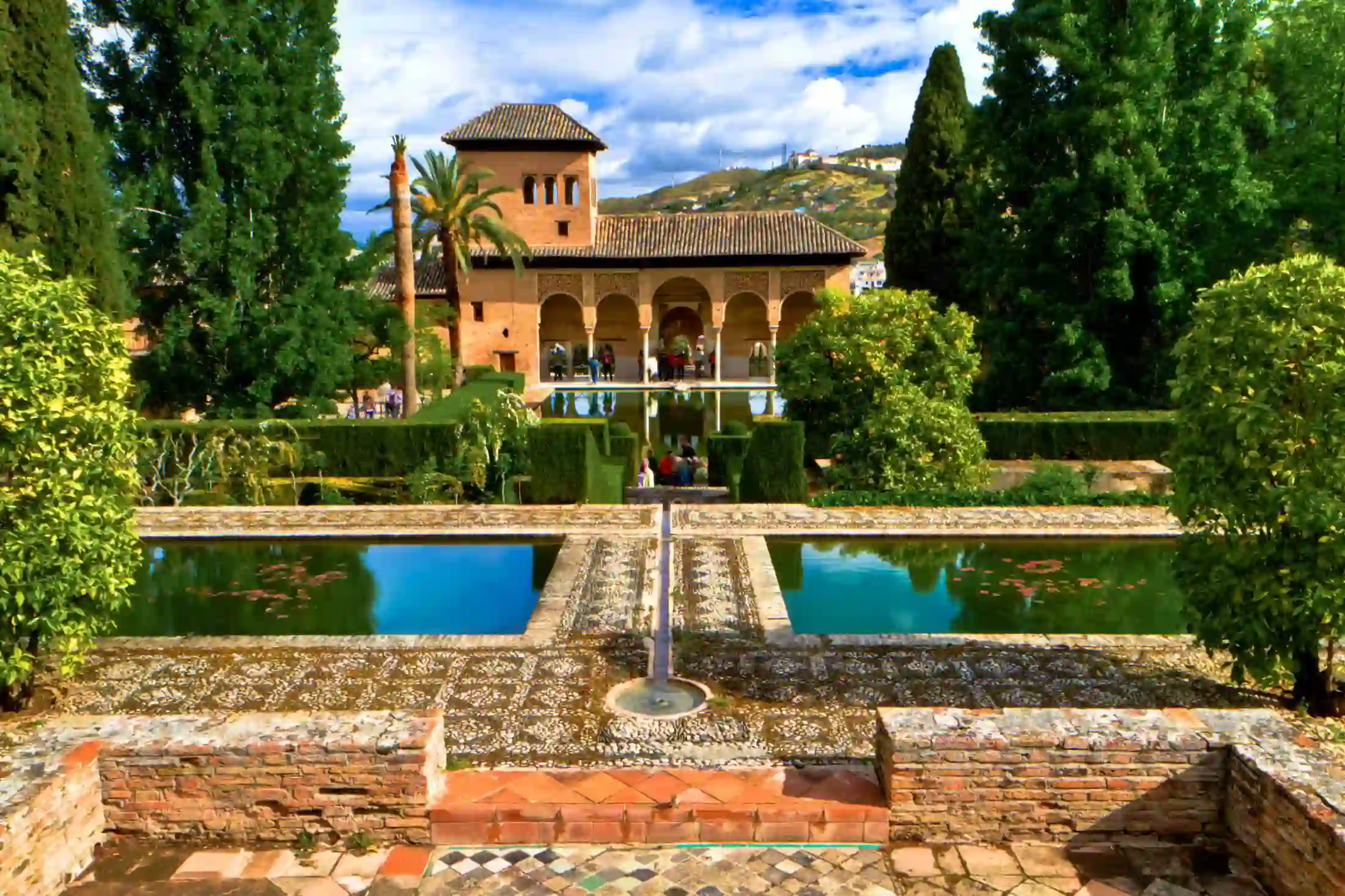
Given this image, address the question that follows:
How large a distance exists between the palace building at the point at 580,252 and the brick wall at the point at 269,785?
2828 cm

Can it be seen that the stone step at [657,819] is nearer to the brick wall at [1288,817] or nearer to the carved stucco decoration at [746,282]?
the brick wall at [1288,817]

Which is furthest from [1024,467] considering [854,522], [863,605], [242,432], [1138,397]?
[242,432]

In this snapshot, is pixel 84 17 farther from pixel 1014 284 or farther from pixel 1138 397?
pixel 1138 397

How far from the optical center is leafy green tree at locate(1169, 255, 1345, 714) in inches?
225

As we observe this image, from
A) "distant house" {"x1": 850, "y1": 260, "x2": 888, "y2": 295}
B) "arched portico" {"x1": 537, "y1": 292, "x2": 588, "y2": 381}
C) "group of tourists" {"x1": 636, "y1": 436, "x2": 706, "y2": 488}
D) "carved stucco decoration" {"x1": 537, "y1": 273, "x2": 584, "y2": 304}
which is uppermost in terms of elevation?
Result: "distant house" {"x1": 850, "y1": 260, "x2": 888, "y2": 295}

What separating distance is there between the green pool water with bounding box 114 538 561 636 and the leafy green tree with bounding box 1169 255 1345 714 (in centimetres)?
534

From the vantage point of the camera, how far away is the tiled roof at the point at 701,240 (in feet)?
108

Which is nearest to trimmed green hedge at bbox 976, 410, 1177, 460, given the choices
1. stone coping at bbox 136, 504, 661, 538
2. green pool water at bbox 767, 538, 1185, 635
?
green pool water at bbox 767, 538, 1185, 635

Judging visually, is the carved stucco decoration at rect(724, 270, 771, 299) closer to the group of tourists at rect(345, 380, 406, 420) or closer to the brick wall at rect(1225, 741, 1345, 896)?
the group of tourists at rect(345, 380, 406, 420)

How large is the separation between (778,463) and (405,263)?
36.2ft

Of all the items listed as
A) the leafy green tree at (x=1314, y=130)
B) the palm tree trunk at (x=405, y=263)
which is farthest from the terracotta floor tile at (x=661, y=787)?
the leafy green tree at (x=1314, y=130)

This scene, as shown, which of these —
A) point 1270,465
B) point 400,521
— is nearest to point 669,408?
point 400,521

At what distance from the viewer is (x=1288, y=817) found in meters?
4.14

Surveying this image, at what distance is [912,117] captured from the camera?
27.5 metres
